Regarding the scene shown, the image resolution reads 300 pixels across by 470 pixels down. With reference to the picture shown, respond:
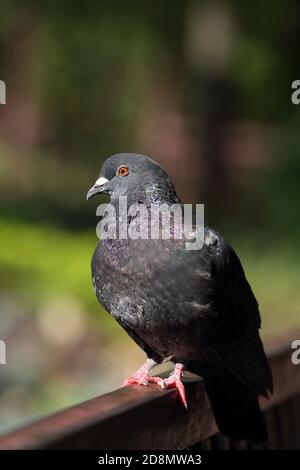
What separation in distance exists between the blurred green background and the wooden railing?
202 inches

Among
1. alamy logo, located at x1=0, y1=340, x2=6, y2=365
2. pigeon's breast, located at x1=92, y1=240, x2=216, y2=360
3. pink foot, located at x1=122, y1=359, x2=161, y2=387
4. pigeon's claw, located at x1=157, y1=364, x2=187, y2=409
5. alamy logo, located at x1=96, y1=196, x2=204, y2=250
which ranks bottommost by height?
alamy logo, located at x1=0, y1=340, x2=6, y2=365

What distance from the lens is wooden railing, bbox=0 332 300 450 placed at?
1924mm

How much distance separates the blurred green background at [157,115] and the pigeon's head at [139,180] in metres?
5.20

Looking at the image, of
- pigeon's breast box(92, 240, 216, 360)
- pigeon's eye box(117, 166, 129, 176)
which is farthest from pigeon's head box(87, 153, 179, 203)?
pigeon's breast box(92, 240, 216, 360)

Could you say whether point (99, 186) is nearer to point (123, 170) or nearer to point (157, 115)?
point (123, 170)

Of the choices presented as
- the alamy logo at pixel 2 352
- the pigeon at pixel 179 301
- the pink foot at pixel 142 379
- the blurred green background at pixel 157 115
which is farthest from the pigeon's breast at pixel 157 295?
the blurred green background at pixel 157 115

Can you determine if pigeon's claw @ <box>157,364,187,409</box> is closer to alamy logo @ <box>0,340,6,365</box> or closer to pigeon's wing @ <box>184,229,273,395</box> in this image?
pigeon's wing @ <box>184,229,273,395</box>

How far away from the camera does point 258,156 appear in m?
12.6

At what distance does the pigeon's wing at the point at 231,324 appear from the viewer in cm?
311

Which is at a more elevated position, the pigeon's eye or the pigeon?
Result: the pigeon's eye

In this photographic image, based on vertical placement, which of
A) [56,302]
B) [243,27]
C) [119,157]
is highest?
[243,27]
